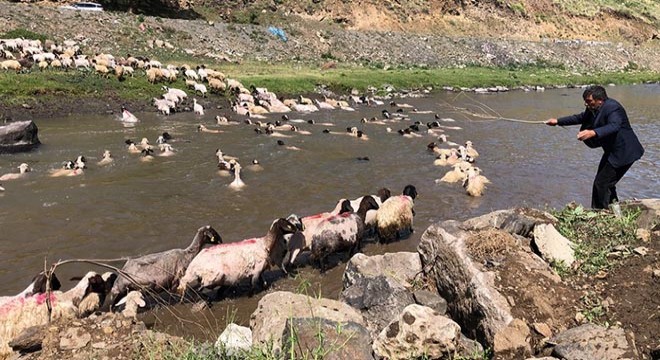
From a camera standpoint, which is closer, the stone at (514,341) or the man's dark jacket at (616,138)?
the stone at (514,341)

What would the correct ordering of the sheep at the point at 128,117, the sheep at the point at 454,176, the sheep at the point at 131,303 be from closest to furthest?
the sheep at the point at 131,303 → the sheep at the point at 454,176 → the sheep at the point at 128,117

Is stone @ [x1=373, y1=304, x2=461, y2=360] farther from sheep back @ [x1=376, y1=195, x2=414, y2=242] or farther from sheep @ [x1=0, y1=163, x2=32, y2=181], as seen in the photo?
sheep @ [x1=0, y1=163, x2=32, y2=181]

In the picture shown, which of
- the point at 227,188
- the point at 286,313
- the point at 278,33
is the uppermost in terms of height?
the point at 278,33

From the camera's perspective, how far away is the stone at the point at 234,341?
Result: 497 centimetres

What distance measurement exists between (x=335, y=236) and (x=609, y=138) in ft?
16.5

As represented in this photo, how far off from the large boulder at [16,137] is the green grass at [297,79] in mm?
6010

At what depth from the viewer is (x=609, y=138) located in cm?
821

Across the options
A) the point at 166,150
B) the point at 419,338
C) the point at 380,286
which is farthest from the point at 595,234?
the point at 166,150

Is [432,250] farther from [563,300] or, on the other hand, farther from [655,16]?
[655,16]

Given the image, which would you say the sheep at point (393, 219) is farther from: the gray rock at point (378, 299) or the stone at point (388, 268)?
the gray rock at point (378, 299)

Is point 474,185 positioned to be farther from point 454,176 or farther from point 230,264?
point 230,264

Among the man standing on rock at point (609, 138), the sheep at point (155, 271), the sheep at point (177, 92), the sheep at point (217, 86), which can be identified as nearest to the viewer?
the sheep at point (155, 271)

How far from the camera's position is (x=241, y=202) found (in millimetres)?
12531

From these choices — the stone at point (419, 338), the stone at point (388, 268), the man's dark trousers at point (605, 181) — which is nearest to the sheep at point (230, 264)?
the stone at point (388, 268)
